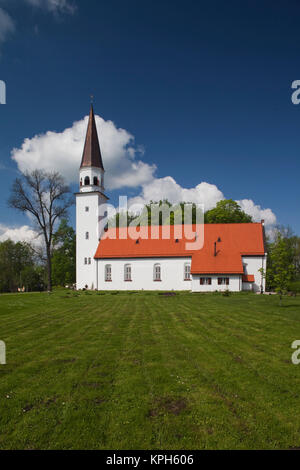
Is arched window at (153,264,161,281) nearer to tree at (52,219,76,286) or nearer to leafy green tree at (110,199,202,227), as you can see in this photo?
leafy green tree at (110,199,202,227)

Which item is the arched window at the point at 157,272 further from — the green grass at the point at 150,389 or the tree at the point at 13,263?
the tree at the point at 13,263

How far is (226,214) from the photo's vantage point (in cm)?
4506

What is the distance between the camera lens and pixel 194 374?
20.0ft

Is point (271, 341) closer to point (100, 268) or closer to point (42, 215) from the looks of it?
point (100, 268)

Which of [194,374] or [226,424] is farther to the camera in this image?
[194,374]

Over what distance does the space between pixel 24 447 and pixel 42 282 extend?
64.4 meters

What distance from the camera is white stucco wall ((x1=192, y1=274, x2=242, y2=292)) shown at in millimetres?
27922

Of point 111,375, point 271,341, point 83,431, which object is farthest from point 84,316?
point 83,431

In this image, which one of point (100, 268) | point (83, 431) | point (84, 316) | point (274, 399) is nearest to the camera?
point (83, 431)

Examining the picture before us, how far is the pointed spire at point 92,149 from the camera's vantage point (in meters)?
35.8

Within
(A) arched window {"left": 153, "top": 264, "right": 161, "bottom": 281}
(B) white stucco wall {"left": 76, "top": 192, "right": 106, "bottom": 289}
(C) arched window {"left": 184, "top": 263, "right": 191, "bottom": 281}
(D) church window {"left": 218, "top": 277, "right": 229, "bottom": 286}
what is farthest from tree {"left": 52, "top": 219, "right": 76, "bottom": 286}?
(D) church window {"left": 218, "top": 277, "right": 229, "bottom": 286}

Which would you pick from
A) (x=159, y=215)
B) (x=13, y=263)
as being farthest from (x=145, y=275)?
(x=13, y=263)

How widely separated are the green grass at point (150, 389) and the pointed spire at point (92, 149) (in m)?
29.3

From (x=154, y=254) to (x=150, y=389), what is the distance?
2672cm
